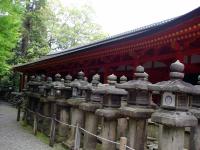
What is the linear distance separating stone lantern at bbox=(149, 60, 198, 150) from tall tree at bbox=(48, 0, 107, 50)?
93.0 feet

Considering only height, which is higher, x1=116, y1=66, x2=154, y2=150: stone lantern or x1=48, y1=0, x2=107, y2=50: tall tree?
x1=48, y1=0, x2=107, y2=50: tall tree

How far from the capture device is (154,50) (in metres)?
10.6

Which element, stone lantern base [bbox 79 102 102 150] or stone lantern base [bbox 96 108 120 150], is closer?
stone lantern base [bbox 96 108 120 150]

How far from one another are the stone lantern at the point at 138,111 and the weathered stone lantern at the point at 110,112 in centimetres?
56

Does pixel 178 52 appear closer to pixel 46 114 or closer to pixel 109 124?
pixel 109 124

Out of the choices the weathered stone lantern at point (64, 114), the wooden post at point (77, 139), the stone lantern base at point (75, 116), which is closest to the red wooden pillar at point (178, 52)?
the stone lantern base at point (75, 116)

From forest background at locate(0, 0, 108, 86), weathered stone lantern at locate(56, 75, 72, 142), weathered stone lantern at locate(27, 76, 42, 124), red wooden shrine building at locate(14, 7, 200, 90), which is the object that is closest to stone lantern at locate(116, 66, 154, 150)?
red wooden shrine building at locate(14, 7, 200, 90)

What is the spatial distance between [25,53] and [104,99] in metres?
28.1

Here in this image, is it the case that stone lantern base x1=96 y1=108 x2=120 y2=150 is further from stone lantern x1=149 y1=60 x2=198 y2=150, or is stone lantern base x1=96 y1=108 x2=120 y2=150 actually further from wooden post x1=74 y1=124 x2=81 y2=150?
stone lantern x1=149 y1=60 x2=198 y2=150

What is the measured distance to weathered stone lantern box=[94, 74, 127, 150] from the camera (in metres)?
6.98

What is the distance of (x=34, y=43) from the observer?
32.1 metres

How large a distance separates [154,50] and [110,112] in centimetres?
450

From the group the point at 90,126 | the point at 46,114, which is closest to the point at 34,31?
the point at 46,114

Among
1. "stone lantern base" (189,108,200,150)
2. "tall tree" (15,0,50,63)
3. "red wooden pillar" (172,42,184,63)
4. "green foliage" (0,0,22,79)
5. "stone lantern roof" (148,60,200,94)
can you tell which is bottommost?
"stone lantern base" (189,108,200,150)
